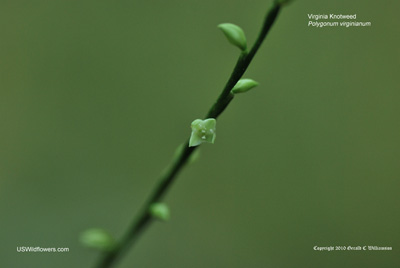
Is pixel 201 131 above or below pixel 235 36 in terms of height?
below

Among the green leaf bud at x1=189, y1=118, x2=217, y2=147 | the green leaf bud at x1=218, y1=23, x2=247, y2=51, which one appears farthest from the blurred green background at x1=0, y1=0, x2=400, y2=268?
the green leaf bud at x1=218, y1=23, x2=247, y2=51

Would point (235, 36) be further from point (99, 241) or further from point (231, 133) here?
point (231, 133)

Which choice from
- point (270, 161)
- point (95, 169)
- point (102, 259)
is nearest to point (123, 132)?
point (95, 169)

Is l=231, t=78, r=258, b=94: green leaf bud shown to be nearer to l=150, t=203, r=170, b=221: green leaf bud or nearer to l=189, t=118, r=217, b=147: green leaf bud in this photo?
l=189, t=118, r=217, b=147: green leaf bud

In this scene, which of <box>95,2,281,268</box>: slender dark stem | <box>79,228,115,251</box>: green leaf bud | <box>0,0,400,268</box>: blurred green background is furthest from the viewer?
<box>0,0,400,268</box>: blurred green background
